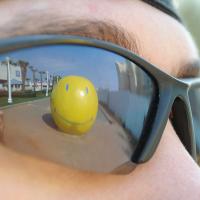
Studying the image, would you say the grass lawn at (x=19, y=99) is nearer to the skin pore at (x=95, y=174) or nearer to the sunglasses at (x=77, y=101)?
the sunglasses at (x=77, y=101)

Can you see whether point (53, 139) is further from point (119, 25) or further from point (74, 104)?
point (119, 25)

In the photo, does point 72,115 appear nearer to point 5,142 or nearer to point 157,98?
point 5,142

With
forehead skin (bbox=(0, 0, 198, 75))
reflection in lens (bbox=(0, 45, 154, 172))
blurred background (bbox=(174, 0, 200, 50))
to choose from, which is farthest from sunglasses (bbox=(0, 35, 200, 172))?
blurred background (bbox=(174, 0, 200, 50))

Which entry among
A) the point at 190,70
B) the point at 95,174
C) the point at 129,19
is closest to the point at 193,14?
the point at 190,70

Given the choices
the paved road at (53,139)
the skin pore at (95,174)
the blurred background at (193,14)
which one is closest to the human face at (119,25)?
the skin pore at (95,174)

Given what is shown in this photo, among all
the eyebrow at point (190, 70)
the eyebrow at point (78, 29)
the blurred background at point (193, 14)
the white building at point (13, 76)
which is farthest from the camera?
the blurred background at point (193, 14)

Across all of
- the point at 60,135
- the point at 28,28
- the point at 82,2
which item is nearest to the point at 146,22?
the point at 82,2

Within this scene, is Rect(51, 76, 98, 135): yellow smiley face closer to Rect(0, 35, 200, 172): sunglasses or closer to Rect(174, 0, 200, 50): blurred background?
Rect(0, 35, 200, 172): sunglasses

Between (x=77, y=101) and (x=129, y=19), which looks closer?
(x=77, y=101)
